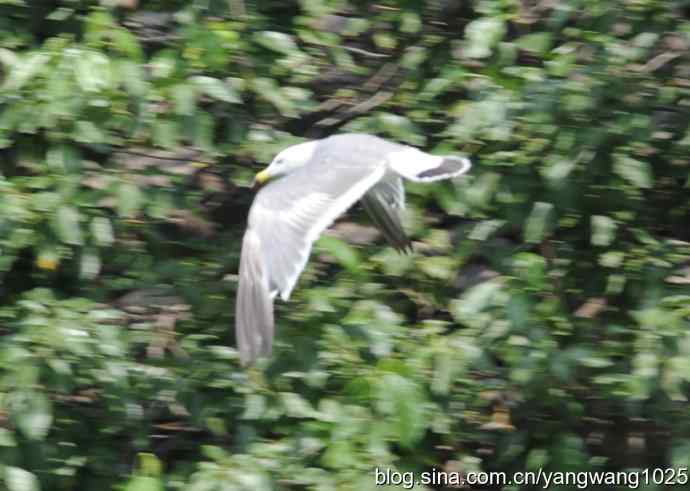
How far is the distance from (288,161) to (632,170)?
32.0 inches

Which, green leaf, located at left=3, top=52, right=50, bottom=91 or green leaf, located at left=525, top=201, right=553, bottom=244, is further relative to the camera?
green leaf, located at left=525, top=201, right=553, bottom=244

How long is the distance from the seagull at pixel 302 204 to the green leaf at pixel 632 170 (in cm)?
33

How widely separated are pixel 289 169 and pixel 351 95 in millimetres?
383

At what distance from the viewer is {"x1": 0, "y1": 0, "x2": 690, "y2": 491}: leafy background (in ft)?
10.4

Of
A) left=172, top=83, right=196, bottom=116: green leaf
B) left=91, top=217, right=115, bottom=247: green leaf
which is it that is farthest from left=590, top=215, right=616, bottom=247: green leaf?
left=91, top=217, right=115, bottom=247: green leaf

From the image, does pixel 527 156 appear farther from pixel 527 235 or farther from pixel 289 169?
pixel 289 169

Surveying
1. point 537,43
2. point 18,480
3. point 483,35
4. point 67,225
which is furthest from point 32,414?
point 537,43

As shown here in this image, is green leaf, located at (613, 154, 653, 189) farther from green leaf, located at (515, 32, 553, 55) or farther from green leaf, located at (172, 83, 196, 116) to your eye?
green leaf, located at (172, 83, 196, 116)

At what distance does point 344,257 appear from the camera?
3.31 metres

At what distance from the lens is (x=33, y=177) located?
10.9 ft

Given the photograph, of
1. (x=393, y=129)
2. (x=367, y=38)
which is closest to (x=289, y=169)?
(x=393, y=129)

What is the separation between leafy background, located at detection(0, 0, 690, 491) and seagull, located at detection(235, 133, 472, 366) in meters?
0.09

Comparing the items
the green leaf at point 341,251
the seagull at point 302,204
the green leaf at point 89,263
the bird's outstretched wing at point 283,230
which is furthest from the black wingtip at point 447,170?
the green leaf at point 89,263

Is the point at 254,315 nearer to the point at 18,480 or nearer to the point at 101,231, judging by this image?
the point at 101,231
